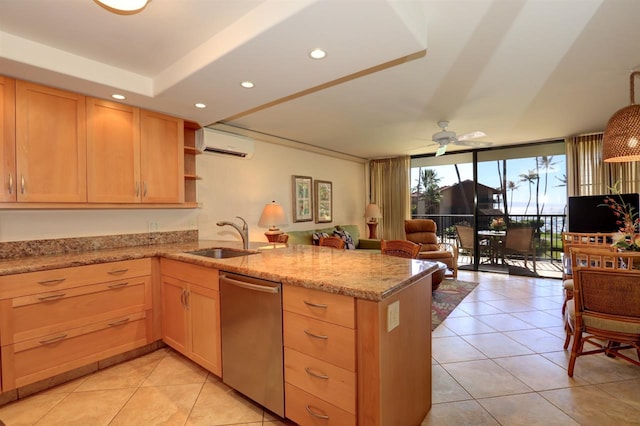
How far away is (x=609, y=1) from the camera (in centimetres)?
166

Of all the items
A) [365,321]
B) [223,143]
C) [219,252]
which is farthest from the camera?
[223,143]

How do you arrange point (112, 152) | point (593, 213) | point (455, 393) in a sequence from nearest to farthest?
point (455, 393) → point (112, 152) → point (593, 213)

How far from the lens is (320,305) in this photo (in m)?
1.46

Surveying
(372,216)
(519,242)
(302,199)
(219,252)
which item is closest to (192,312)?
(219,252)

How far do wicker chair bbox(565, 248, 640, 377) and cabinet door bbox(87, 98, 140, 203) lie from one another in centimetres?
365

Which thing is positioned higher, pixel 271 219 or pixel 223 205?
pixel 223 205

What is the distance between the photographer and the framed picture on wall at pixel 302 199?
498cm

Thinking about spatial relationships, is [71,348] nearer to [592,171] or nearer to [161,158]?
[161,158]

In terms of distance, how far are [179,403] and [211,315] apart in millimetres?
567

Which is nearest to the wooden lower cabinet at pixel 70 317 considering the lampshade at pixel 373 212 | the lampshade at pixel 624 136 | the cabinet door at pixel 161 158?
the cabinet door at pixel 161 158

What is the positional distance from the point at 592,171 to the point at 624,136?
3035 mm

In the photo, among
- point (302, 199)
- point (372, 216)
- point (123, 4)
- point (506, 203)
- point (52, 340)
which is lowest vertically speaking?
point (52, 340)

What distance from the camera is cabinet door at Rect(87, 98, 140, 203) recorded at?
2.53 metres

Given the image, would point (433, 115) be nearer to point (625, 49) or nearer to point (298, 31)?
point (625, 49)
